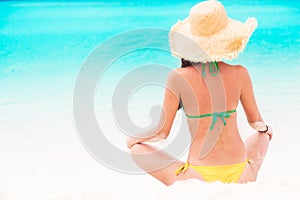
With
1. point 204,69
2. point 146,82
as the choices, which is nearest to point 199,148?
point 204,69

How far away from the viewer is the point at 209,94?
257 centimetres

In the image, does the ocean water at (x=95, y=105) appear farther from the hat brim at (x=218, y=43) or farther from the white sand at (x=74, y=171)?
the hat brim at (x=218, y=43)

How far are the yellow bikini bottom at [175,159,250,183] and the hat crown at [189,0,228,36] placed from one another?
0.66m

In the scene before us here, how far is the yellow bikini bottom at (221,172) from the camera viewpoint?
259 cm

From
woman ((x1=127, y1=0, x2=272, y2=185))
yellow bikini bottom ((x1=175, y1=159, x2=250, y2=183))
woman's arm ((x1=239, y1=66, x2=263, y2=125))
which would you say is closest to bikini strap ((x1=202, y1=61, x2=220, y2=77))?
woman ((x1=127, y1=0, x2=272, y2=185))

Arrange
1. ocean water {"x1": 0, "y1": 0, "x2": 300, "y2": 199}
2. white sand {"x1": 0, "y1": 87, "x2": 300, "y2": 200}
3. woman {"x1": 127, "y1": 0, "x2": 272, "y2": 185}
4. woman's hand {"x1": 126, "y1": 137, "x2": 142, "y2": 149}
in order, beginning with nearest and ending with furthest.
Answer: white sand {"x1": 0, "y1": 87, "x2": 300, "y2": 200} → woman {"x1": 127, "y1": 0, "x2": 272, "y2": 185} → woman's hand {"x1": 126, "y1": 137, "x2": 142, "y2": 149} → ocean water {"x1": 0, "y1": 0, "x2": 300, "y2": 199}

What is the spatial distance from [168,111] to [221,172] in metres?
0.39

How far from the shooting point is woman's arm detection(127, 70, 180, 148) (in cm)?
260

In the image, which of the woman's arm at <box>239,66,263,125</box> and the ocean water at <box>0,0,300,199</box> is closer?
the woman's arm at <box>239,66,263,125</box>

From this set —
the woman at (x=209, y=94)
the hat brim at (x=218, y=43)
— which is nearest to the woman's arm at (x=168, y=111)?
the woman at (x=209, y=94)

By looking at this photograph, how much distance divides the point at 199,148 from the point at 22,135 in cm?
204

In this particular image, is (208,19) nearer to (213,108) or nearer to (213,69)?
(213,69)

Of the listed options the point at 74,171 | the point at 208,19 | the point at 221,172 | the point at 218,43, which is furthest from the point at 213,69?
the point at 74,171

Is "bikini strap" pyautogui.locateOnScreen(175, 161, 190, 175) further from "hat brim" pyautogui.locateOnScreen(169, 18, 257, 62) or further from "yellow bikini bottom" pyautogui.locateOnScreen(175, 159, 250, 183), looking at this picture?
"hat brim" pyautogui.locateOnScreen(169, 18, 257, 62)
